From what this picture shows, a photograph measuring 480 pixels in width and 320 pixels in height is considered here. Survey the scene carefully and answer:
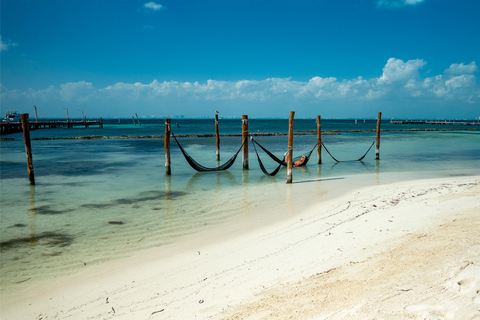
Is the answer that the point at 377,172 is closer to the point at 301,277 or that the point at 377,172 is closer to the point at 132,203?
the point at 132,203

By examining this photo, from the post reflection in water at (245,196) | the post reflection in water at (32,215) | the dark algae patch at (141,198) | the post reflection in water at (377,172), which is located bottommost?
the post reflection in water at (32,215)

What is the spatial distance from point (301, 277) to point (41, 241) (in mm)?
5002

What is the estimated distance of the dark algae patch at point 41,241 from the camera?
225 inches

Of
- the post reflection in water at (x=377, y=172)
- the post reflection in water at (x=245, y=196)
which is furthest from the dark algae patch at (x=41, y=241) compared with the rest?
the post reflection in water at (x=377, y=172)

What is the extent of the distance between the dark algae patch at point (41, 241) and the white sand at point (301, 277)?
5.23 ft

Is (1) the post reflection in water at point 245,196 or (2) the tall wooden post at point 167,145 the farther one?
Answer: (2) the tall wooden post at point 167,145

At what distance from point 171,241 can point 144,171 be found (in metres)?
9.24

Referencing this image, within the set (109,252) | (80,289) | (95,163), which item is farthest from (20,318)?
(95,163)

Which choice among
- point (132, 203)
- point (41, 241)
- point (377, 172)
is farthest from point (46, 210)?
point (377, 172)

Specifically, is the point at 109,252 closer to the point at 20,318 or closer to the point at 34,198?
the point at 20,318

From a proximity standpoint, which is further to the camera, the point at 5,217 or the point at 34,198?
the point at 34,198

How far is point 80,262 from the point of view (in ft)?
16.3

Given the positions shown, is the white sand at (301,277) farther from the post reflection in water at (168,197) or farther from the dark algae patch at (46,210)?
the dark algae patch at (46,210)

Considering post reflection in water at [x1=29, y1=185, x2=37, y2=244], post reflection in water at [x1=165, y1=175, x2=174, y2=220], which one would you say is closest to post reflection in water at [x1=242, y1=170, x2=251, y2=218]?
post reflection in water at [x1=165, y1=175, x2=174, y2=220]
